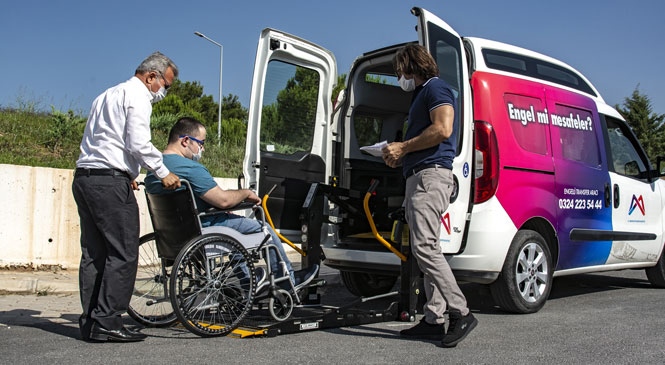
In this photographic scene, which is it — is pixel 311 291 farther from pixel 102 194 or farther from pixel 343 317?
pixel 102 194

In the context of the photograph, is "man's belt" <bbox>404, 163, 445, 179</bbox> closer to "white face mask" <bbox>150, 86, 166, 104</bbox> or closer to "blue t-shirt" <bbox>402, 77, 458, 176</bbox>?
"blue t-shirt" <bbox>402, 77, 458, 176</bbox>

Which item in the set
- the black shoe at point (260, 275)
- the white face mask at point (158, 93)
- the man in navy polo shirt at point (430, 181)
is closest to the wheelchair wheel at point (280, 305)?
the black shoe at point (260, 275)

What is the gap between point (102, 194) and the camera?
4.45m

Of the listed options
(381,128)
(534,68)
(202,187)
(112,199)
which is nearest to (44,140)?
(381,128)

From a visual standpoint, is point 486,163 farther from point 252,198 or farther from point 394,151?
point 252,198

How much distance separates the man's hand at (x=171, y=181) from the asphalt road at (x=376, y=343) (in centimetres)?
100

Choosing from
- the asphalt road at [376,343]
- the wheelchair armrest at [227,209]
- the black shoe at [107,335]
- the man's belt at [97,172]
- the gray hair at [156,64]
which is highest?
the gray hair at [156,64]

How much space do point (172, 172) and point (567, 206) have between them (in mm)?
3364

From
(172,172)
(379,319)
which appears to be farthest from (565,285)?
(172,172)

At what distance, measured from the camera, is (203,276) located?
4.55m

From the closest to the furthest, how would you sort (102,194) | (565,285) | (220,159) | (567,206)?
(102,194)
(567,206)
(565,285)
(220,159)

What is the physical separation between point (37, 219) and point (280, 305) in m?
4.39

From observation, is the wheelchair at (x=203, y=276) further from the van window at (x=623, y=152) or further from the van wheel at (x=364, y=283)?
the van window at (x=623, y=152)

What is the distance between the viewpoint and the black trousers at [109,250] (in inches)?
174
